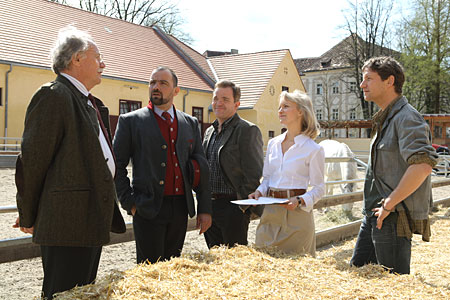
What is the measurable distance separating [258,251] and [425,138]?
1273 millimetres

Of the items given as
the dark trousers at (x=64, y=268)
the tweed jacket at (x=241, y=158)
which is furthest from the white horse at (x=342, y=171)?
the dark trousers at (x=64, y=268)

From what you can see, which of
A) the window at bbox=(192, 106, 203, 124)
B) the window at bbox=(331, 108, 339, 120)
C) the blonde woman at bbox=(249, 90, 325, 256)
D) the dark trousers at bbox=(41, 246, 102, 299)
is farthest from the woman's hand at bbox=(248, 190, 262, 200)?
the window at bbox=(331, 108, 339, 120)

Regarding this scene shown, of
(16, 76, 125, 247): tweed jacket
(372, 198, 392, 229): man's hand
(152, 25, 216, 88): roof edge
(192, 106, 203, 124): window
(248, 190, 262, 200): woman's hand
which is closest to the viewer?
(16, 76, 125, 247): tweed jacket

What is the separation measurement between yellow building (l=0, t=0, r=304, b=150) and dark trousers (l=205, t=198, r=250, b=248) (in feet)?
45.5

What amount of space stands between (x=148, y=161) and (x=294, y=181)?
1.11 metres

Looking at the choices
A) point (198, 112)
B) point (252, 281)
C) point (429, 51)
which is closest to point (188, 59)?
point (198, 112)

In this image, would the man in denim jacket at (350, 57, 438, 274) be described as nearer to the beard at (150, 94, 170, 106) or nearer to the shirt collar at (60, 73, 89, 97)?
the beard at (150, 94, 170, 106)

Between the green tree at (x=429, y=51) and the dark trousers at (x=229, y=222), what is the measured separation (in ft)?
118

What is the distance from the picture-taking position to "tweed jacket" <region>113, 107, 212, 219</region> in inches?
130

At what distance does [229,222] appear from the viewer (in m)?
3.93

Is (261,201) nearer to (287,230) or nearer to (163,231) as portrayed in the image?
(287,230)

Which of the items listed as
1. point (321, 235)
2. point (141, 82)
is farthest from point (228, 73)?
point (321, 235)

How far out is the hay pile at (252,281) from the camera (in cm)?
194

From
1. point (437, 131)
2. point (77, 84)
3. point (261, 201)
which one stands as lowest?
point (261, 201)
